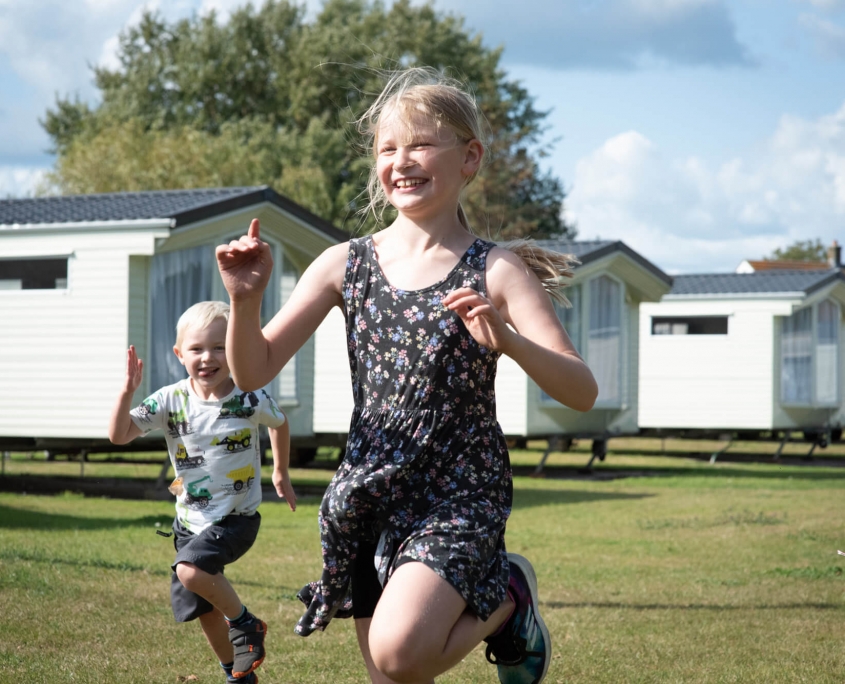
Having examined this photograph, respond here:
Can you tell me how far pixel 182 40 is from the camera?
142 feet

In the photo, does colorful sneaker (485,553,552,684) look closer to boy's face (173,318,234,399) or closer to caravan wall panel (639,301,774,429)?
boy's face (173,318,234,399)

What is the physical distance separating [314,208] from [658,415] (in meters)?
15.1

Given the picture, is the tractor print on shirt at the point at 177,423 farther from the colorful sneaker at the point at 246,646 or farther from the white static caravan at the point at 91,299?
the white static caravan at the point at 91,299

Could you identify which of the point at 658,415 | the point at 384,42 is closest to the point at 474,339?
the point at 658,415

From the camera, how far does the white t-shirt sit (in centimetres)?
451

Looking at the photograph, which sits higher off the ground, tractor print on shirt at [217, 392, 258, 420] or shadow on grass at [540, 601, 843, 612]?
tractor print on shirt at [217, 392, 258, 420]

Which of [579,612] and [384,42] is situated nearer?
[579,612]

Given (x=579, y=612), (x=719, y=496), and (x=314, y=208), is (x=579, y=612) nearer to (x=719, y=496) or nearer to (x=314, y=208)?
(x=719, y=496)

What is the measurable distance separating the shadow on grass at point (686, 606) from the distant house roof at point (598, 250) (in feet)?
39.1

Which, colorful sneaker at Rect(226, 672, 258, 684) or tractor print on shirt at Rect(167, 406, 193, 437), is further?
tractor print on shirt at Rect(167, 406, 193, 437)

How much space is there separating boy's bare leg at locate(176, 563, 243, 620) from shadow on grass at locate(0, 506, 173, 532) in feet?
19.5

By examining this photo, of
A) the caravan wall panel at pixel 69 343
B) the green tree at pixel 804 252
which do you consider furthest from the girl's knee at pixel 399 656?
the green tree at pixel 804 252

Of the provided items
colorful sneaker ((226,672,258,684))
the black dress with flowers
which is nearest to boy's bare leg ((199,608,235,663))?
colorful sneaker ((226,672,258,684))

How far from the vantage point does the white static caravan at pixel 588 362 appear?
59.5 feet
